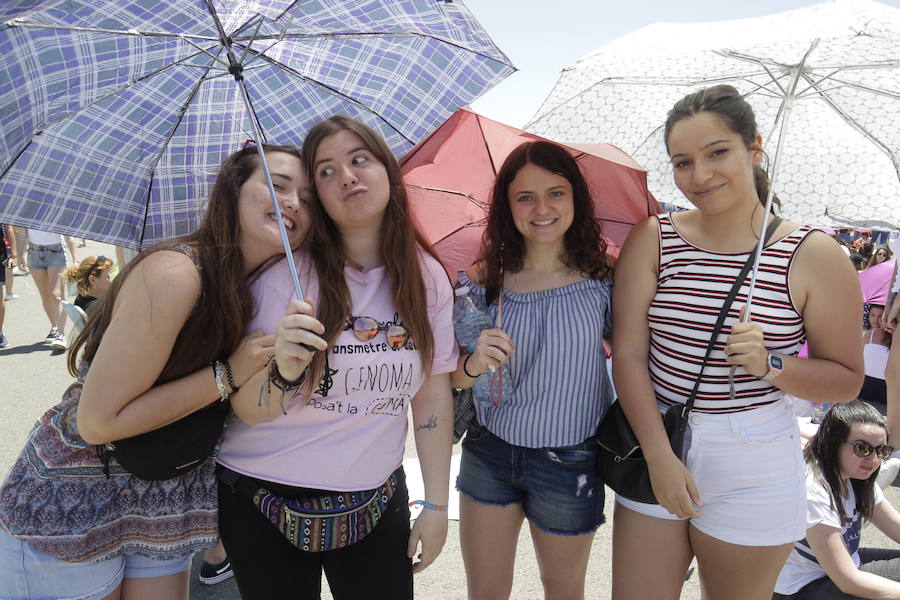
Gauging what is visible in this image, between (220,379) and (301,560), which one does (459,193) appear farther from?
(301,560)

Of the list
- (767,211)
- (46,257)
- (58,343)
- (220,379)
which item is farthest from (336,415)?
(46,257)

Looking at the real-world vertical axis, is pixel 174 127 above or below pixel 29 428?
above

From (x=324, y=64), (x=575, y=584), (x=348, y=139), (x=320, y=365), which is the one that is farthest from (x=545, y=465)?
(x=324, y=64)

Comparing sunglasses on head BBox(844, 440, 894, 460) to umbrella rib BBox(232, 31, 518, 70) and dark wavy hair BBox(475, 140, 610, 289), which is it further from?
umbrella rib BBox(232, 31, 518, 70)

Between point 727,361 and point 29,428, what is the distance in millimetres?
5187

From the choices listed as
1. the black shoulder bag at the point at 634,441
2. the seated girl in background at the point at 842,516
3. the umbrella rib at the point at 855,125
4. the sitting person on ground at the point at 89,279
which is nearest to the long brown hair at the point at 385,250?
the black shoulder bag at the point at 634,441

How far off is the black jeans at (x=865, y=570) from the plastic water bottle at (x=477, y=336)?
175 centimetres

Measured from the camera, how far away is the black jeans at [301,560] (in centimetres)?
177

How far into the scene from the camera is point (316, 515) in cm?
174

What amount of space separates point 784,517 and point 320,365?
4.87 feet

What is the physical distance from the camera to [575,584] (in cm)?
219

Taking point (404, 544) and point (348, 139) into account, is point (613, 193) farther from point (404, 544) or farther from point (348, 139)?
point (404, 544)

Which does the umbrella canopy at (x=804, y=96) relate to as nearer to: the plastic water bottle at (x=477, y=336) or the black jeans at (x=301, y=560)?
the plastic water bottle at (x=477, y=336)

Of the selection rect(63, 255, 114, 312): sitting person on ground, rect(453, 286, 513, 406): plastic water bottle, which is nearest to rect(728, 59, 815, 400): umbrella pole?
rect(453, 286, 513, 406): plastic water bottle
